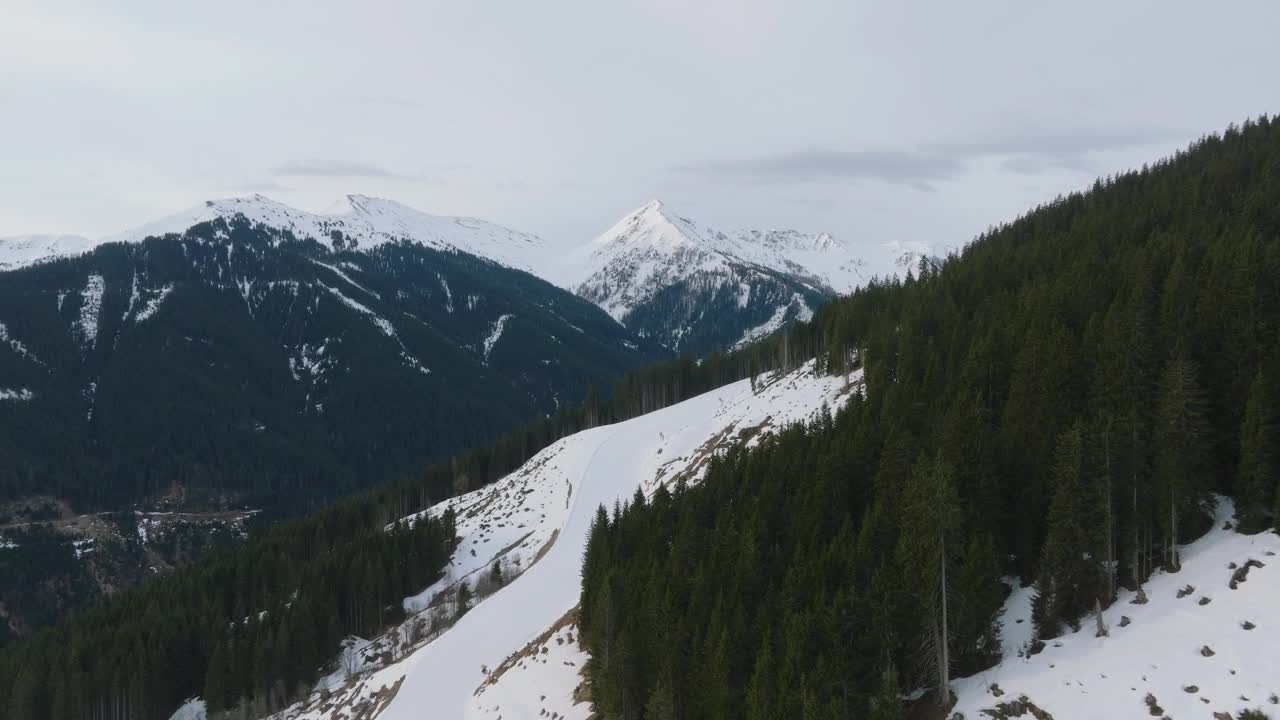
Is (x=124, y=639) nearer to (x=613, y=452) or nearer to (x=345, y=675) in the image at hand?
(x=345, y=675)

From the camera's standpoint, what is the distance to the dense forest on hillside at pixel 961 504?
27.7 metres

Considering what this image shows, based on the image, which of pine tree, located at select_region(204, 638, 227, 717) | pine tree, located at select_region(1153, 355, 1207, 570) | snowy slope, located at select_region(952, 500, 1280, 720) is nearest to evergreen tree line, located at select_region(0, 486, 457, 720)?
pine tree, located at select_region(204, 638, 227, 717)

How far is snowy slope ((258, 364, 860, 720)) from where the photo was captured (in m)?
44.5

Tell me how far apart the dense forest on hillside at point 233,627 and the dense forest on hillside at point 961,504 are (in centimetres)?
3930

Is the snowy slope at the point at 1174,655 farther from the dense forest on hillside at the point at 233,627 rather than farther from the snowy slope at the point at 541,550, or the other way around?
the dense forest on hillside at the point at 233,627

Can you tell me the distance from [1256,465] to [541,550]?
204 feet

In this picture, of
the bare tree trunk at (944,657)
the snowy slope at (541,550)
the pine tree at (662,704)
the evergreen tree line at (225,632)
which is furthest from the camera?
the evergreen tree line at (225,632)

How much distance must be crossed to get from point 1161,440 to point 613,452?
7594 centimetres

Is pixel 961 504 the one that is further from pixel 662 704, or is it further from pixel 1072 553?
pixel 662 704

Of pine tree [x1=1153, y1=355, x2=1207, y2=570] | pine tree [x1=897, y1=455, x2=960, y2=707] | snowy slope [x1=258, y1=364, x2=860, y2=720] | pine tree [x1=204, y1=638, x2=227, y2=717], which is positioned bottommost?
pine tree [x1=204, y1=638, x2=227, y2=717]

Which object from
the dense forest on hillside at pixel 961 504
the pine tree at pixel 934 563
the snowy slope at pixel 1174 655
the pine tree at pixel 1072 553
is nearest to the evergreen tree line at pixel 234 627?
the dense forest on hillside at pixel 961 504

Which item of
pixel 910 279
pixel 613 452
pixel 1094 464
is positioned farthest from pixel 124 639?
pixel 910 279

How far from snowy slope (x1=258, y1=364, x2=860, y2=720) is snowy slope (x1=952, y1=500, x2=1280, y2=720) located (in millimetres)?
23662

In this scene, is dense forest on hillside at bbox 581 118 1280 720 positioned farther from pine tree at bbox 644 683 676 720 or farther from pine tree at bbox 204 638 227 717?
pine tree at bbox 204 638 227 717
